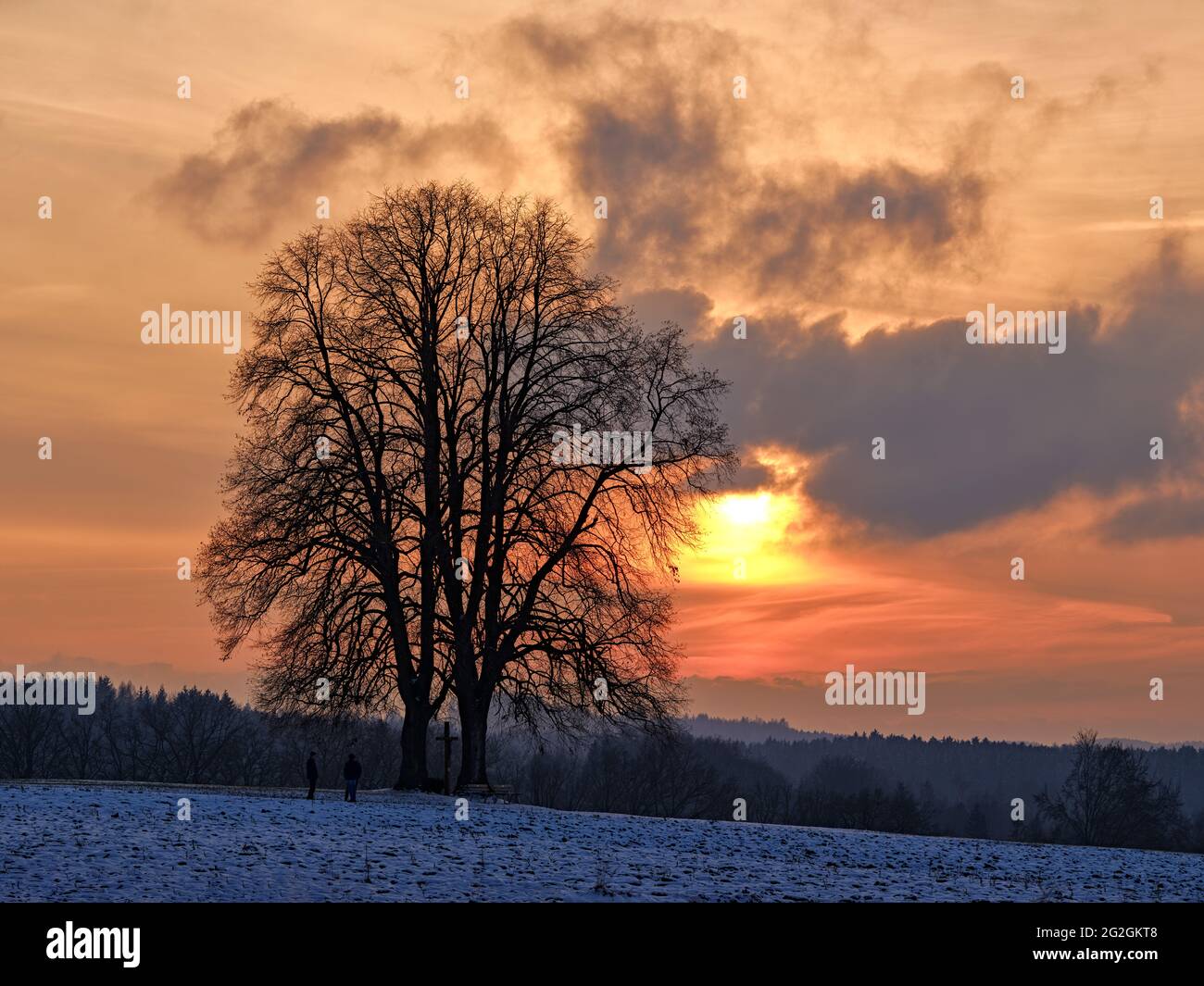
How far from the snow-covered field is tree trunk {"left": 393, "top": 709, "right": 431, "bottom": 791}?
3.75 m

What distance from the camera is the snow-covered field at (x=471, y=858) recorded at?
22.5 m

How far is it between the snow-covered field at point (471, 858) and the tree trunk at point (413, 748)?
375 cm

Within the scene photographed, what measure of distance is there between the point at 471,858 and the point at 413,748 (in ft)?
47.7

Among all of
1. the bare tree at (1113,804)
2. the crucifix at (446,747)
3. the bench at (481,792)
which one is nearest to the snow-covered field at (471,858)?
the bench at (481,792)

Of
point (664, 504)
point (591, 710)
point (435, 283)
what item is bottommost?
point (591, 710)

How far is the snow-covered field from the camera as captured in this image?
73.7 ft

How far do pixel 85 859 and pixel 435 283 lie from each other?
22205 mm

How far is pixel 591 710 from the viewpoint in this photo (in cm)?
3884

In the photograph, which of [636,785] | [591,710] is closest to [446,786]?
[591,710]

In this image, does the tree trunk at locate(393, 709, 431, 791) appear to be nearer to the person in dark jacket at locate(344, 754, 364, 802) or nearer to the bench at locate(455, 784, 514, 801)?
the bench at locate(455, 784, 514, 801)

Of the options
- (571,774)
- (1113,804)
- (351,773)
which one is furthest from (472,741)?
(571,774)

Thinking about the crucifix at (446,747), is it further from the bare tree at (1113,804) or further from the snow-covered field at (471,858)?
the bare tree at (1113,804)

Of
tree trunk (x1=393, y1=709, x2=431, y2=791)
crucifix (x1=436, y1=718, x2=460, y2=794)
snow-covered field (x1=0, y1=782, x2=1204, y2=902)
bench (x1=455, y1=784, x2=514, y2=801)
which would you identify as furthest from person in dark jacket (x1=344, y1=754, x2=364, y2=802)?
bench (x1=455, y1=784, x2=514, y2=801)
